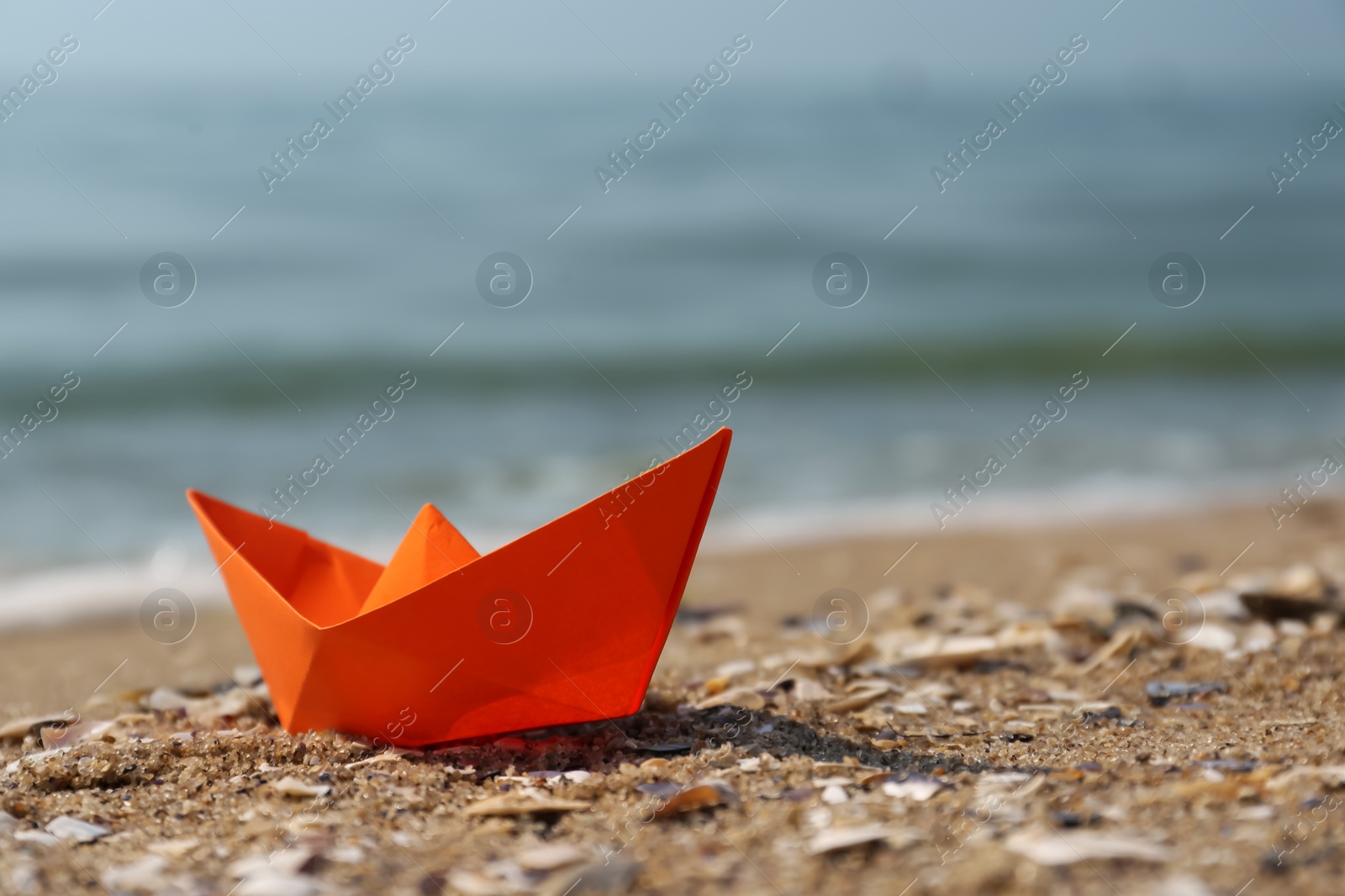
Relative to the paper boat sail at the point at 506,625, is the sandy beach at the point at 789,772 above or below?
below

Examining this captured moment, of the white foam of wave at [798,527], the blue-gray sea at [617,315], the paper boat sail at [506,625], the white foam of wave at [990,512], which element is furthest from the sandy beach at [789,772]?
the blue-gray sea at [617,315]

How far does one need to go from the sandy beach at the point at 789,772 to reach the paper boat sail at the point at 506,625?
0.38ft

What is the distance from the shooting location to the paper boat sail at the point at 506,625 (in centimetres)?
224

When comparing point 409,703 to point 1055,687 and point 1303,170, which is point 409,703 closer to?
point 1055,687

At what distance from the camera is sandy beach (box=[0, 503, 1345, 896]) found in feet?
5.72

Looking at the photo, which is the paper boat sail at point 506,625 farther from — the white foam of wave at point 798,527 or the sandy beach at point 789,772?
the white foam of wave at point 798,527

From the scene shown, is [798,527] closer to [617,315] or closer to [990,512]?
[990,512]

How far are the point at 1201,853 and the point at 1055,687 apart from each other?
1574 millimetres

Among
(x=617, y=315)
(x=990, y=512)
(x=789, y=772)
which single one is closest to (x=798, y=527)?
(x=990, y=512)

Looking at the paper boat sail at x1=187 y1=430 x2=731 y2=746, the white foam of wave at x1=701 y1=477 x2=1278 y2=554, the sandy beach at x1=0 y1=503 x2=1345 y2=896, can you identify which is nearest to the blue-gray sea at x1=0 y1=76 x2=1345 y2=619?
the white foam of wave at x1=701 y1=477 x2=1278 y2=554

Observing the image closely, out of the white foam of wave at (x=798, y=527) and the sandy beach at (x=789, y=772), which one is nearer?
the sandy beach at (x=789, y=772)

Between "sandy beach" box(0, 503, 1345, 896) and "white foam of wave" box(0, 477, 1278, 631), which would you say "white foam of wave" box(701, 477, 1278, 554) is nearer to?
"white foam of wave" box(0, 477, 1278, 631)

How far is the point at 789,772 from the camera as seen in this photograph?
7.34 feet

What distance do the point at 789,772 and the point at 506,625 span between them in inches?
26.3
